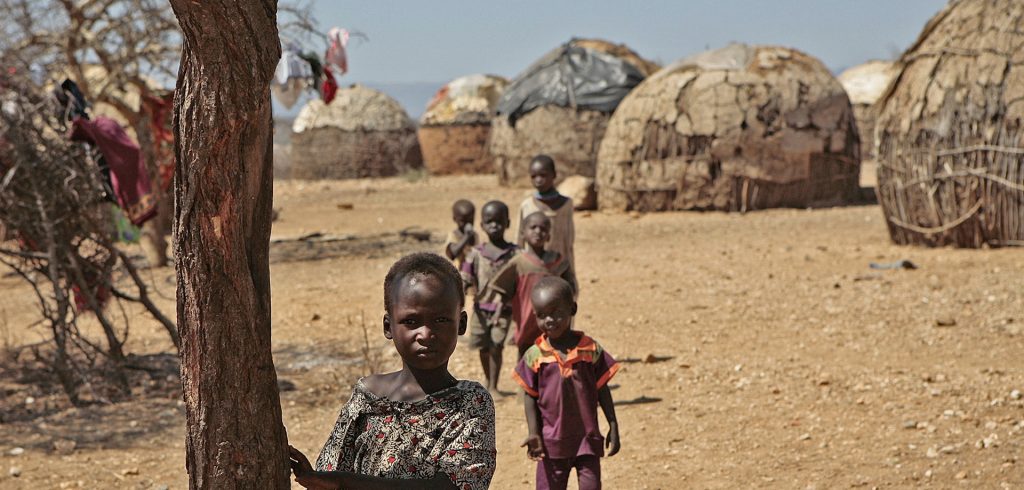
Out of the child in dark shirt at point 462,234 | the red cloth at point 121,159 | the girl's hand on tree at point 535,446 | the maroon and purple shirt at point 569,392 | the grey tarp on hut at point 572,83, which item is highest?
the grey tarp on hut at point 572,83

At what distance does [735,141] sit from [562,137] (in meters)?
4.44

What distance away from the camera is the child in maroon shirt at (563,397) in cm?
351

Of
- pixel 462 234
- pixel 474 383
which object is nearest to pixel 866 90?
pixel 462 234

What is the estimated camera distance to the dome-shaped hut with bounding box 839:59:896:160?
2369 centimetres

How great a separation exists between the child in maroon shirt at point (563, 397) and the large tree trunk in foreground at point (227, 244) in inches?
52.6

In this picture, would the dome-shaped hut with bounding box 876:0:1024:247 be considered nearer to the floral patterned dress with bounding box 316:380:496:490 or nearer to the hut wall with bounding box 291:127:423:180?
the floral patterned dress with bounding box 316:380:496:490

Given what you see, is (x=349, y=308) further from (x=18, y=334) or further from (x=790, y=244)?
(x=790, y=244)

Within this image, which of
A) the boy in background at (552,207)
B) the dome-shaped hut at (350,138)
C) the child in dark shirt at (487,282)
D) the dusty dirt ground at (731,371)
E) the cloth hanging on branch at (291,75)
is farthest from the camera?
the dome-shaped hut at (350,138)

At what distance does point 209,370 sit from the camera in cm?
225

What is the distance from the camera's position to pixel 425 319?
2219 millimetres

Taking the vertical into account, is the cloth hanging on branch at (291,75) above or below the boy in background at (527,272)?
above

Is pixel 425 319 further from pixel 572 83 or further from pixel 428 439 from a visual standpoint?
pixel 572 83

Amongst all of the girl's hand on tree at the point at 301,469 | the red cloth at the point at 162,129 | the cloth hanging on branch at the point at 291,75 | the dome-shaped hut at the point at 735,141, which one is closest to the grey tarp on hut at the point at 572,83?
the dome-shaped hut at the point at 735,141

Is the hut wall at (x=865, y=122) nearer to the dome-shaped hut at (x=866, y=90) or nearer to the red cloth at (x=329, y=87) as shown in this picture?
the dome-shaped hut at (x=866, y=90)
